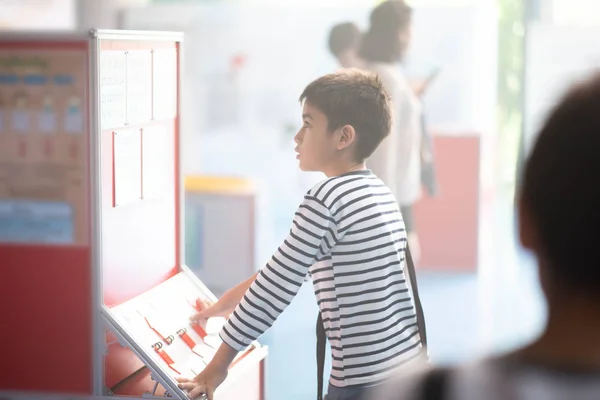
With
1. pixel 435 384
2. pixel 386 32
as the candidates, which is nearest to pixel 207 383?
pixel 435 384

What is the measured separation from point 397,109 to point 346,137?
226 centimetres

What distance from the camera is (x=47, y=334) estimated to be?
241cm

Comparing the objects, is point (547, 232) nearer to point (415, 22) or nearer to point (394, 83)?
point (394, 83)

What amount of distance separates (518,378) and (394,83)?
3.52 meters

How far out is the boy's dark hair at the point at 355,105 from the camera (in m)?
2.21

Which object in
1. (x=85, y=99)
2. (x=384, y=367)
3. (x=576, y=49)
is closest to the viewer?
(x=384, y=367)

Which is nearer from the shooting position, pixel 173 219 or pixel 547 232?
pixel 547 232

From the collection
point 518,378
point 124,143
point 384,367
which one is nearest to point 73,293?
point 124,143

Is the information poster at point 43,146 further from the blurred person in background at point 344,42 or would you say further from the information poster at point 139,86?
the blurred person in background at point 344,42

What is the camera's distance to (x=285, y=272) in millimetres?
2125

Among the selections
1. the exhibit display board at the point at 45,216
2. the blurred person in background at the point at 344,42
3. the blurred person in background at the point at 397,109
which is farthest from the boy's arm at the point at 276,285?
the blurred person in background at the point at 344,42

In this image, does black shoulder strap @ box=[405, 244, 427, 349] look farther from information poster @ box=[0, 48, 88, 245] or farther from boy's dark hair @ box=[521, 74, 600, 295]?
boy's dark hair @ box=[521, 74, 600, 295]

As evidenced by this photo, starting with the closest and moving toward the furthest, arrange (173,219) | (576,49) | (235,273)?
1. (173,219)
2. (235,273)
3. (576,49)

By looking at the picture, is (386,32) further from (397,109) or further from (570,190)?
(570,190)
